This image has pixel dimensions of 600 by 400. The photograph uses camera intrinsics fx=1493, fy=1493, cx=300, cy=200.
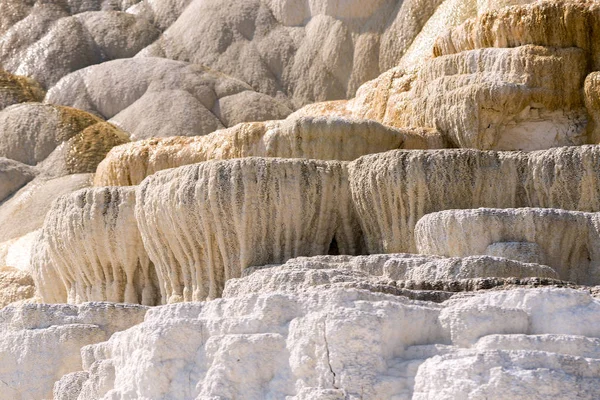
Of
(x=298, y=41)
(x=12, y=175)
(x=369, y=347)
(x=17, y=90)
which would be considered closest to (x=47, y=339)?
(x=369, y=347)

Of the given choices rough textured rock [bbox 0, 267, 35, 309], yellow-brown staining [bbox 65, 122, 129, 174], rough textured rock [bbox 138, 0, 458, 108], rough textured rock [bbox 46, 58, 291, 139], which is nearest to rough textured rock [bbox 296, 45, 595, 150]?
rough textured rock [bbox 0, 267, 35, 309]

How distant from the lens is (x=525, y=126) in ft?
59.0

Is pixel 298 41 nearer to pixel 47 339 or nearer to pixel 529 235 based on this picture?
pixel 529 235

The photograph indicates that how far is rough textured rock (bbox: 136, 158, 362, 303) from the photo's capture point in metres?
14.2

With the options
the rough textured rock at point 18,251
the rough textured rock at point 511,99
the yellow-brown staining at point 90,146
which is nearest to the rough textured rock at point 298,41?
the yellow-brown staining at point 90,146

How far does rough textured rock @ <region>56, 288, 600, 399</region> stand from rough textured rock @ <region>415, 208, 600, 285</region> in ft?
11.4

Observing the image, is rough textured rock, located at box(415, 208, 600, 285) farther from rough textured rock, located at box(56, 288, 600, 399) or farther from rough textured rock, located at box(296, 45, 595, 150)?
rough textured rock, located at box(296, 45, 595, 150)

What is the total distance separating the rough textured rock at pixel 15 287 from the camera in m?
20.9

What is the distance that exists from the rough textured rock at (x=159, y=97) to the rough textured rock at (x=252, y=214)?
15.4 meters

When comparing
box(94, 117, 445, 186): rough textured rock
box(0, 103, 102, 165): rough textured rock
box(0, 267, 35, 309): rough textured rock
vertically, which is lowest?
box(0, 267, 35, 309): rough textured rock

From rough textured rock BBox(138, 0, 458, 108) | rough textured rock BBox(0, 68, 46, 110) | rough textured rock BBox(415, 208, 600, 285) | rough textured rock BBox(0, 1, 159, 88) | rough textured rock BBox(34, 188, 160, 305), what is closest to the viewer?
rough textured rock BBox(415, 208, 600, 285)

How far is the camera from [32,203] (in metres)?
28.2

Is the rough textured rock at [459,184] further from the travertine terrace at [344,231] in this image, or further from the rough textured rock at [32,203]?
the rough textured rock at [32,203]

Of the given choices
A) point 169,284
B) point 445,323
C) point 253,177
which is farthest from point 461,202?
point 445,323
